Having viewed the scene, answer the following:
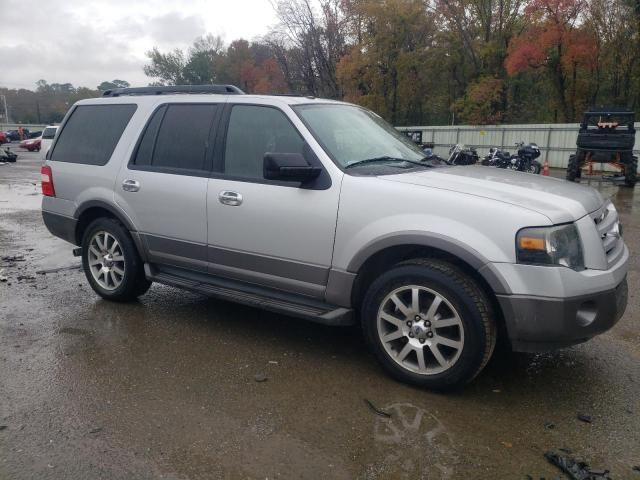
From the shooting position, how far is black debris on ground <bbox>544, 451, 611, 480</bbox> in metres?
2.70

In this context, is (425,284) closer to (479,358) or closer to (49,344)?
(479,358)

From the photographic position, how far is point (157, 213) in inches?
187

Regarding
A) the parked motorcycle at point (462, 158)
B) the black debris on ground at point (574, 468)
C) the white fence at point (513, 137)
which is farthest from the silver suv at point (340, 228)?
the white fence at point (513, 137)

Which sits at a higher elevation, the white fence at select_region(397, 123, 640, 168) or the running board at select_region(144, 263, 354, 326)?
the white fence at select_region(397, 123, 640, 168)

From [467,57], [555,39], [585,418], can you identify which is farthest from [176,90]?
[467,57]

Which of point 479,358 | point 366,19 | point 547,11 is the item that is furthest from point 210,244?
point 366,19

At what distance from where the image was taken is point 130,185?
4.91 m

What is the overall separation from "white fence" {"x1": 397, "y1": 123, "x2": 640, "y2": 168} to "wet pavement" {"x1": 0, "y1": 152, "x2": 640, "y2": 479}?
20.9 metres

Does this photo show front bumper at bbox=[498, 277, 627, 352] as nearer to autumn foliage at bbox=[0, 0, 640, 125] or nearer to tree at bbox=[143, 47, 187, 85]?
autumn foliage at bbox=[0, 0, 640, 125]

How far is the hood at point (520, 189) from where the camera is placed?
335 centimetres

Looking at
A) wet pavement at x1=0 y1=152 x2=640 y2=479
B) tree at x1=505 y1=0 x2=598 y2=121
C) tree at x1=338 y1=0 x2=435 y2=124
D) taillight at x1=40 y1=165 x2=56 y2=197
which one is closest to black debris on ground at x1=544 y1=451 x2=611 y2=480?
wet pavement at x1=0 y1=152 x2=640 y2=479

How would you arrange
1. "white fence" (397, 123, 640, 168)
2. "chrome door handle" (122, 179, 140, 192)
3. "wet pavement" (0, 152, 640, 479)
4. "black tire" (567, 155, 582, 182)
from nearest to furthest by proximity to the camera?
"wet pavement" (0, 152, 640, 479) → "chrome door handle" (122, 179, 140, 192) → "black tire" (567, 155, 582, 182) → "white fence" (397, 123, 640, 168)

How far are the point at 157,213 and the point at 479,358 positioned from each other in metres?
2.90

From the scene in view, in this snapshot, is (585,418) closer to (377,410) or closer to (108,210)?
(377,410)
